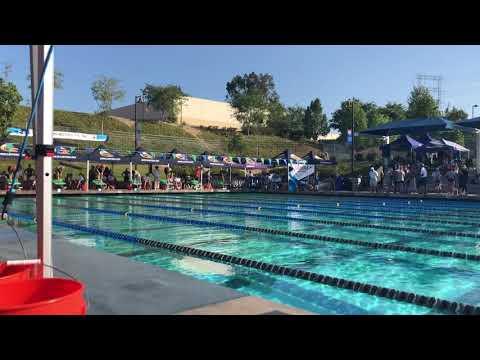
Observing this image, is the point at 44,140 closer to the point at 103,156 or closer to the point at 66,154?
the point at 66,154

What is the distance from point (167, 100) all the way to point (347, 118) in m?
21.2

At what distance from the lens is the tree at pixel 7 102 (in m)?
20.0

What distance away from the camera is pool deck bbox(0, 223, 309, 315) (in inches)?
111

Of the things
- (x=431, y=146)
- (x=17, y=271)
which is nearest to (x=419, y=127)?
(x=431, y=146)

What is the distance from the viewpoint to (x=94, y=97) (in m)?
40.5

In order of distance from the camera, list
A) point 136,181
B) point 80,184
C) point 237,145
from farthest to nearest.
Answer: point 237,145, point 136,181, point 80,184

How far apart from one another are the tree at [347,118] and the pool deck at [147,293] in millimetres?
46962

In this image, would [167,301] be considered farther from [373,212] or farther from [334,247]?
[373,212]

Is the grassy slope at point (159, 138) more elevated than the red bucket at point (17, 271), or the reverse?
the grassy slope at point (159, 138)

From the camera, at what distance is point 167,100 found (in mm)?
50938

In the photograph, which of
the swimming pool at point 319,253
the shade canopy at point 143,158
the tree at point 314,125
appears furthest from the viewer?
the tree at point 314,125

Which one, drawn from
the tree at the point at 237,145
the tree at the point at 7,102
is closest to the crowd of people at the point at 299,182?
the tree at the point at 7,102

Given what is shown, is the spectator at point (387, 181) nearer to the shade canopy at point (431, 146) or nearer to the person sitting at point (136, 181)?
the shade canopy at point (431, 146)
